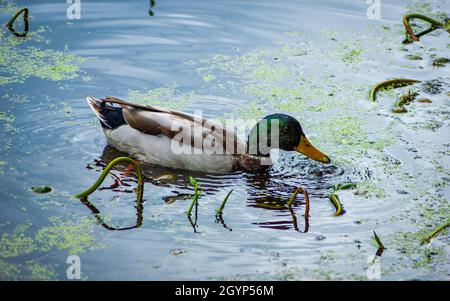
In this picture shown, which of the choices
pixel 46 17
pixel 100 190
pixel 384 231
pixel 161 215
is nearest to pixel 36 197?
pixel 100 190

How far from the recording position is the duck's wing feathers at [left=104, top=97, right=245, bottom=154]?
23.3 ft

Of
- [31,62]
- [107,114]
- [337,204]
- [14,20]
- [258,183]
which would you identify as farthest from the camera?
[14,20]

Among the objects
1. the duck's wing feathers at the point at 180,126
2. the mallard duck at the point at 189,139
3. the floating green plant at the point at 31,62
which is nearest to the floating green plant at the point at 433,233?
the mallard duck at the point at 189,139

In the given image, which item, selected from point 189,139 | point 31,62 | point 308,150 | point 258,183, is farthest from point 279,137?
point 31,62

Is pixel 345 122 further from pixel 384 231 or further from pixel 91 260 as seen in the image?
pixel 91 260

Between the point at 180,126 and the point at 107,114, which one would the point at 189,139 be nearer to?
the point at 180,126

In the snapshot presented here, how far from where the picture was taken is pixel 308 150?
23.8 ft

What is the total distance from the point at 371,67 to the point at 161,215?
364cm

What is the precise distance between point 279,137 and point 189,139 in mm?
838

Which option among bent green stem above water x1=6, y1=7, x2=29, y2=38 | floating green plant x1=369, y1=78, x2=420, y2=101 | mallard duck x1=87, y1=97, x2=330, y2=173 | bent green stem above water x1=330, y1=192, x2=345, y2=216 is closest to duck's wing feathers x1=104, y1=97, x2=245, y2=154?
mallard duck x1=87, y1=97, x2=330, y2=173

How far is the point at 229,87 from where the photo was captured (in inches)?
329

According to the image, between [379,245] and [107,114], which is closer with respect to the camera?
[379,245]

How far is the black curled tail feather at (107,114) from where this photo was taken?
741 centimetres

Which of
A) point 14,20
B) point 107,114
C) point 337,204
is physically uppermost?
point 14,20
